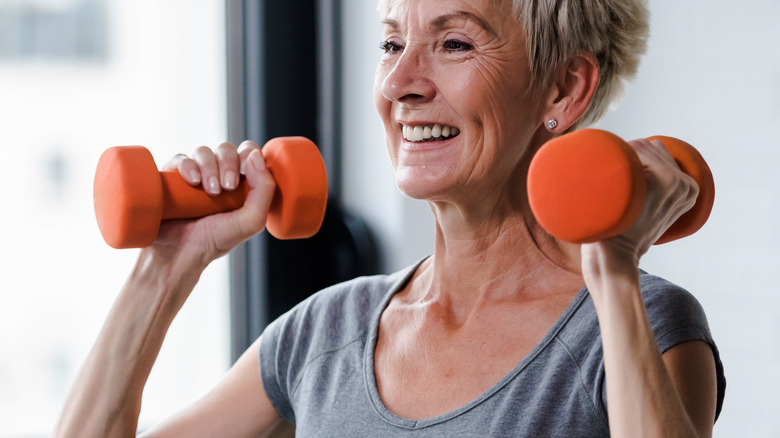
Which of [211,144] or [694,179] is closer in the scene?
[694,179]

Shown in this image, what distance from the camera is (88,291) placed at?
2.21 meters

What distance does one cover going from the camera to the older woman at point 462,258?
1.17 metres

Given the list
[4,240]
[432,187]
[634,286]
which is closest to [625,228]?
[634,286]

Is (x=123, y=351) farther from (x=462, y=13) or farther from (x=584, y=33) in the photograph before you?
(x=584, y=33)

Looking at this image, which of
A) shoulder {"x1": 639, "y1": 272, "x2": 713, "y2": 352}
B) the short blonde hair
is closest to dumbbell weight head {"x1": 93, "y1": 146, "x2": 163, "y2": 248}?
the short blonde hair

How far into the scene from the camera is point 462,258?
136 centimetres

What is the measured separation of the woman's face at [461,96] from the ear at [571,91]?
0.03 metres

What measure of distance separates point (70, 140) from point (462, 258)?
1266 millimetres

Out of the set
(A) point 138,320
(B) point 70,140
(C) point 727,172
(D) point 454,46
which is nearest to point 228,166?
A: (A) point 138,320

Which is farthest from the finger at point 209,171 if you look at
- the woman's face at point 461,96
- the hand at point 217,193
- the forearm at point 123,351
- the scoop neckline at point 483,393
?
the scoop neckline at point 483,393

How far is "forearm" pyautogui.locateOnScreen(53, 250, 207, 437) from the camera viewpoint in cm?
129

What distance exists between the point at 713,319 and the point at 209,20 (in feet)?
5.16

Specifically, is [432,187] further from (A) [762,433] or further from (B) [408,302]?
(A) [762,433]

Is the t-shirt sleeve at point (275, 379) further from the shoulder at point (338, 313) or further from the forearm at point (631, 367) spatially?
the forearm at point (631, 367)
